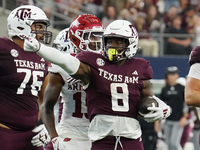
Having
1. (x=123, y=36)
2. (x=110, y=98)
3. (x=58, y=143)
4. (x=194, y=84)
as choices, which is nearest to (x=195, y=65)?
(x=194, y=84)

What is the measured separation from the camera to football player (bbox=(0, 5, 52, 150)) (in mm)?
4000

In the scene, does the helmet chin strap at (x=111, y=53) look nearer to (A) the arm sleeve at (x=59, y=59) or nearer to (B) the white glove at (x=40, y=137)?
(A) the arm sleeve at (x=59, y=59)

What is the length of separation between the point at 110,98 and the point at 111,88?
0.08 m

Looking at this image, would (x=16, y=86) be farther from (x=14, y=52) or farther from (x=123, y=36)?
(x=123, y=36)

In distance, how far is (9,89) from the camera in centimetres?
404

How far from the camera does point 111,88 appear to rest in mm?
3549

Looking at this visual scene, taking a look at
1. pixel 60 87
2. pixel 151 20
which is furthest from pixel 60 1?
pixel 60 87

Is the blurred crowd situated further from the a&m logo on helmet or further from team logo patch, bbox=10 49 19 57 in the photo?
team logo patch, bbox=10 49 19 57

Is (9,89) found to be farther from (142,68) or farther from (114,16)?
(114,16)

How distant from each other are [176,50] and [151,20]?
3.33 feet

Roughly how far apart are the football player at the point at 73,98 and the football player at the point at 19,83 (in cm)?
15

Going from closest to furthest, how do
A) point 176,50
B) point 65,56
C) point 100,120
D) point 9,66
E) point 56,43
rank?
point 65,56, point 100,120, point 9,66, point 56,43, point 176,50

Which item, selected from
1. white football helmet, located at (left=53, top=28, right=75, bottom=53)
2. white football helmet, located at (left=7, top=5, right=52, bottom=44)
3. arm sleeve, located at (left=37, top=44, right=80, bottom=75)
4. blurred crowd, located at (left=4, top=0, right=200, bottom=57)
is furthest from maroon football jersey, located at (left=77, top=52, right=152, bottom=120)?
blurred crowd, located at (left=4, top=0, right=200, bottom=57)

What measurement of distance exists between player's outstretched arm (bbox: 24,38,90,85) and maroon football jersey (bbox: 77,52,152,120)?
7cm
